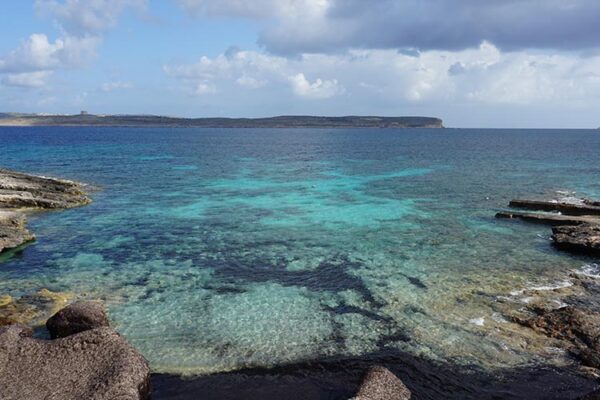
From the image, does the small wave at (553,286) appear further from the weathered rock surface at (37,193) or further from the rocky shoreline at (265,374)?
the weathered rock surface at (37,193)

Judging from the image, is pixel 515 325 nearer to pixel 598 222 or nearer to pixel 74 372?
pixel 74 372

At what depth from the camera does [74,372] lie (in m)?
15.6

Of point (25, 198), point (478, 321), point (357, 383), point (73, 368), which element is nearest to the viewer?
point (73, 368)

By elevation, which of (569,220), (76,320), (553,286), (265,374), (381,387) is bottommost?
(265,374)

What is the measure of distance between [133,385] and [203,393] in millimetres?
2398

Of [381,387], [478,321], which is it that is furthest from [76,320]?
[478,321]

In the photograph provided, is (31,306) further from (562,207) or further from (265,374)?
(562,207)

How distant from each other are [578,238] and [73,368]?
3191cm

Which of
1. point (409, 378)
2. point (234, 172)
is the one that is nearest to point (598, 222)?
point (409, 378)

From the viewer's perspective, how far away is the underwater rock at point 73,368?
1467 centimetres

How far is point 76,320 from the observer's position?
1872cm

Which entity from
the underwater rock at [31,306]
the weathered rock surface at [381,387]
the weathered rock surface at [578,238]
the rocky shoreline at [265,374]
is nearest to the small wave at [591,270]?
the weathered rock surface at [578,238]

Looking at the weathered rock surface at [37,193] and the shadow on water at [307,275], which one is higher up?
the weathered rock surface at [37,193]

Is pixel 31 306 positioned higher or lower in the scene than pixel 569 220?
lower
